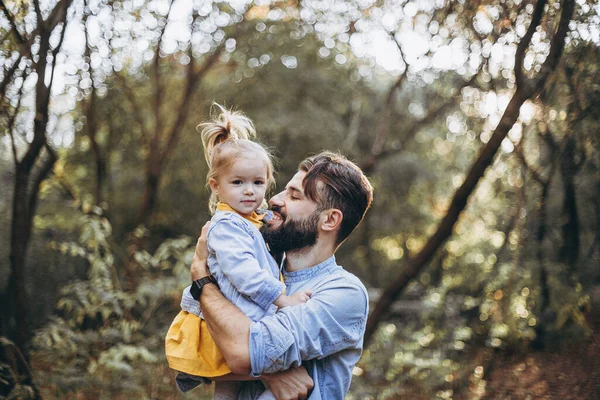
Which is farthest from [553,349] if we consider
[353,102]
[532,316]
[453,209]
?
[353,102]

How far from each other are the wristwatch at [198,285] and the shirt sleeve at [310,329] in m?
0.28

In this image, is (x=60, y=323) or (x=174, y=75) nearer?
(x=60, y=323)

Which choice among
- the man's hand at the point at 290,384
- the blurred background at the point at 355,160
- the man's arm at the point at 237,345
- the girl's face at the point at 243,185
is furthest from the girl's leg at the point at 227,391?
the blurred background at the point at 355,160

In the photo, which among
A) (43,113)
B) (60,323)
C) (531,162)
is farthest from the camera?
(60,323)

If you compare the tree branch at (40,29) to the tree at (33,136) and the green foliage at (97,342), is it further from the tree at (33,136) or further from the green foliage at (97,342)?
the green foliage at (97,342)

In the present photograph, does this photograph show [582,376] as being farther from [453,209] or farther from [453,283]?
[453,283]

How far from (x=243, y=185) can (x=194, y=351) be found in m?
0.69

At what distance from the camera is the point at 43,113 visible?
13.5ft

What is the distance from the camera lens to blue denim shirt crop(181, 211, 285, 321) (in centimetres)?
212

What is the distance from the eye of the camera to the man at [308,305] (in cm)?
203

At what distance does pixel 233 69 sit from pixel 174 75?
0.98 m

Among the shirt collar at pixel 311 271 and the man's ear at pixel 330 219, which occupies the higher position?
the man's ear at pixel 330 219

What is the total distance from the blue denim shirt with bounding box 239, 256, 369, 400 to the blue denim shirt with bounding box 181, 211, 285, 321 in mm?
93

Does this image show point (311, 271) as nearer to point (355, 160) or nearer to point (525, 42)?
point (525, 42)
